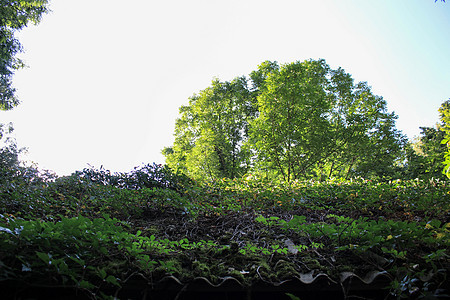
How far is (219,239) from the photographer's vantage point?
3.15 metres

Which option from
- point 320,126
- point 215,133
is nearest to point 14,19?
point 215,133

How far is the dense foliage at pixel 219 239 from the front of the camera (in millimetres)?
1636

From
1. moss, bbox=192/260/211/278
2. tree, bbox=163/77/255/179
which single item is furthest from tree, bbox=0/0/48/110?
moss, bbox=192/260/211/278

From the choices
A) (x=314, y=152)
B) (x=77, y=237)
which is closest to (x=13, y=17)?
(x=77, y=237)

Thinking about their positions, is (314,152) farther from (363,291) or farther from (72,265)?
(72,265)

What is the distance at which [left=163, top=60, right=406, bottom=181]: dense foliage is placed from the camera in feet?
41.2

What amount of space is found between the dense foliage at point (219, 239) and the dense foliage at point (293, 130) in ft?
22.5

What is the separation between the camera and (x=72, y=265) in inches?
66.7

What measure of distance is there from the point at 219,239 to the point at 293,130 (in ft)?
33.8

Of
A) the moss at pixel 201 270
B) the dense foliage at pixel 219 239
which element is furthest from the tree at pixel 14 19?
the moss at pixel 201 270

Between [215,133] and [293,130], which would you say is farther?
[215,133]

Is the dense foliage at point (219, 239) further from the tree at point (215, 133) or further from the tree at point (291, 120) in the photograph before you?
the tree at point (215, 133)

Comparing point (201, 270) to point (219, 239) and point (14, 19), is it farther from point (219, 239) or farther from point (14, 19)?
point (14, 19)

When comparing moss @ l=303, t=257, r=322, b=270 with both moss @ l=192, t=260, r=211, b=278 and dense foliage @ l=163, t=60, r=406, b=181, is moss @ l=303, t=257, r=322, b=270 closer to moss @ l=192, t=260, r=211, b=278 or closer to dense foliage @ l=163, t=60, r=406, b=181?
moss @ l=192, t=260, r=211, b=278
